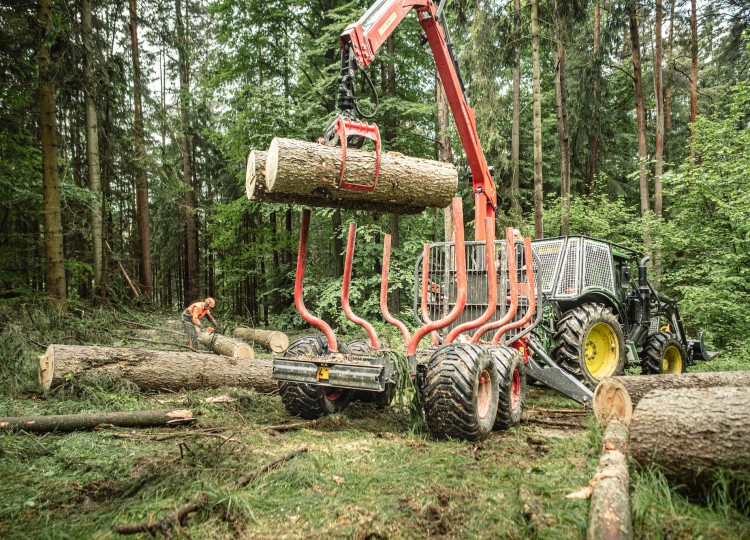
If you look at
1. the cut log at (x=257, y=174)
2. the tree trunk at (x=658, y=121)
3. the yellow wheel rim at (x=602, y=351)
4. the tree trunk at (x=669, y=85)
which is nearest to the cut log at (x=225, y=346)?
the cut log at (x=257, y=174)

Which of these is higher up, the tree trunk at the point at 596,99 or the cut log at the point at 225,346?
the tree trunk at the point at 596,99

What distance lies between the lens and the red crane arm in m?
5.30

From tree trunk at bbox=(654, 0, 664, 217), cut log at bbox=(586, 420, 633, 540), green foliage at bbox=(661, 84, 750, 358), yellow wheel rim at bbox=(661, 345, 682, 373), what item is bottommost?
yellow wheel rim at bbox=(661, 345, 682, 373)

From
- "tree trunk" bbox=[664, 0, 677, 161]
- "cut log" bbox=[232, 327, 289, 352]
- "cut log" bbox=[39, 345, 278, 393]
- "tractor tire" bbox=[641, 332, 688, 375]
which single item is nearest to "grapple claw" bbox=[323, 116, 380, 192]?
"cut log" bbox=[39, 345, 278, 393]

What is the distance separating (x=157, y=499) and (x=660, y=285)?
1531 centimetres

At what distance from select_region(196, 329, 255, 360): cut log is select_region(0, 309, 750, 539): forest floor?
3786 millimetres

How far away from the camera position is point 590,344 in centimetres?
707

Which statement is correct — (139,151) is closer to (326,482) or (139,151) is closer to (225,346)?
(225,346)

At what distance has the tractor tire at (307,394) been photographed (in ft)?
16.7

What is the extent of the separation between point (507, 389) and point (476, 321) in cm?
76

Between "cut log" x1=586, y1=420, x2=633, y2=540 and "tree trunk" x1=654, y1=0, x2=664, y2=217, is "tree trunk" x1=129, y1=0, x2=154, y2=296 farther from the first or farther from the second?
"tree trunk" x1=654, y1=0, x2=664, y2=217

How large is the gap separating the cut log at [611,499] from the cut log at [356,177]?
9.27 feet

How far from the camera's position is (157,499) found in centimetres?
299

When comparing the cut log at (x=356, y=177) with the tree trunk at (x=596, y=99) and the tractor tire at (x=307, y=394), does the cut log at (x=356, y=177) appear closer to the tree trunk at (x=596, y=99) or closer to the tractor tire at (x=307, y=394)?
the tractor tire at (x=307, y=394)
